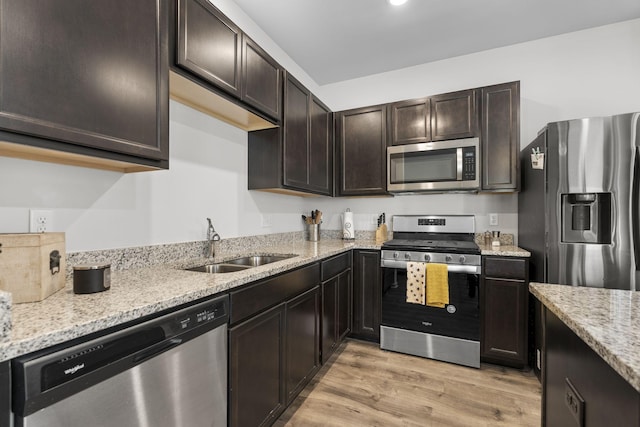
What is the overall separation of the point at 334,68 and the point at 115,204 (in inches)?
101

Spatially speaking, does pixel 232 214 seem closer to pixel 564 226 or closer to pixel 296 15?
pixel 296 15

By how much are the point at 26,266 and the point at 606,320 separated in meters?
1.65

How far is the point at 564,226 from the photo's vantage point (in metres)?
1.97

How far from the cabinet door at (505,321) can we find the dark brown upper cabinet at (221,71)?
2.15 m

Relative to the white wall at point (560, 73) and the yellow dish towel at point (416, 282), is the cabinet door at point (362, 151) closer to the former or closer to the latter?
the white wall at point (560, 73)

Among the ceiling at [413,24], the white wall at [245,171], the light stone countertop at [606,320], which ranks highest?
the ceiling at [413,24]

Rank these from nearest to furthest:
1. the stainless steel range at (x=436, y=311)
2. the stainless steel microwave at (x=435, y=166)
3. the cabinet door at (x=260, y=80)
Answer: the cabinet door at (x=260, y=80), the stainless steel range at (x=436, y=311), the stainless steel microwave at (x=435, y=166)

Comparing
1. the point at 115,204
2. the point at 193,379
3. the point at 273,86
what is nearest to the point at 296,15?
the point at 273,86

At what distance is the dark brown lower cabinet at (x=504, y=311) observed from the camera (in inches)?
88.1

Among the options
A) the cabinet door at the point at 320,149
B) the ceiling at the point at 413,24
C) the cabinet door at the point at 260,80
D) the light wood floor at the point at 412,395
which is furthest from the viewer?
the cabinet door at the point at 320,149

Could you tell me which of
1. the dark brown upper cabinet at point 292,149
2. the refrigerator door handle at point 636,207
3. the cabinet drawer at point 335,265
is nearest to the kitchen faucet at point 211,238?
the dark brown upper cabinet at point 292,149

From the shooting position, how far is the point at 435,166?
2.71m

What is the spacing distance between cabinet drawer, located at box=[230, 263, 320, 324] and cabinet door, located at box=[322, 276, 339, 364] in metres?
0.27

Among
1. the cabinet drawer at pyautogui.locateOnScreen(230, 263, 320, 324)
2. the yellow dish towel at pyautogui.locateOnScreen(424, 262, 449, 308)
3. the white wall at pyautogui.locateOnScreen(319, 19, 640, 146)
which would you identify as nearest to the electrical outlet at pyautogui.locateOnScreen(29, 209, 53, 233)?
the cabinet drawer at pyautogui.locateOnScreen(230, 263, 320, 324)
